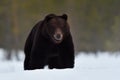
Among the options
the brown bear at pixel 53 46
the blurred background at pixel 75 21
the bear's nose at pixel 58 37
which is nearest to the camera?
the bear's nose at pixel 58 37

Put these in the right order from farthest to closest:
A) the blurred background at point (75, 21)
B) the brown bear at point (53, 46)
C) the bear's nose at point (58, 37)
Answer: the blurred background at point (75, 21), the brown bear at point (53, 46), the bear's nose at point (58, 37)

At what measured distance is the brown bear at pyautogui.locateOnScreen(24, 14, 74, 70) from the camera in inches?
324

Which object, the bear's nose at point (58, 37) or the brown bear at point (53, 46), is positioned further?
the brown bear at point (53, 46)

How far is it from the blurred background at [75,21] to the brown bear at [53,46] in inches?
820

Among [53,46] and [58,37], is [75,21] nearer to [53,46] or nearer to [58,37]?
[53,46]

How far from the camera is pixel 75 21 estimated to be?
32.9m

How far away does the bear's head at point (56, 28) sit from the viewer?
8149mm

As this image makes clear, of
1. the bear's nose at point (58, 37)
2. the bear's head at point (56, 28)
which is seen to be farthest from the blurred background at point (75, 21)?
the bear's nose at point (58, 37)

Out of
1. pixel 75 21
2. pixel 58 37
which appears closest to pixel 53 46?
pixel 58 37

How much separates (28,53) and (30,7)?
23.1m

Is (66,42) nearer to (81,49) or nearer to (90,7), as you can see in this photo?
(81,49)

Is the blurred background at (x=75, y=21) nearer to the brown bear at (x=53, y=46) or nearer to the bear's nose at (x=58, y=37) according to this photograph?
the brown bear at (x=53, y=46)

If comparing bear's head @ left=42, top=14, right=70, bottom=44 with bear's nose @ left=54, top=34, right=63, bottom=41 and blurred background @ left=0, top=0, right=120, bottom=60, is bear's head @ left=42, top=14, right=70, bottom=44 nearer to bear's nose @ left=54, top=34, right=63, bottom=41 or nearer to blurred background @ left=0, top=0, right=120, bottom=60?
bear's nose @ left=54, top=34, right=63, bottom=41

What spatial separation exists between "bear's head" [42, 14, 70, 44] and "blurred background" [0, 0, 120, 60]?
68.3 feet
